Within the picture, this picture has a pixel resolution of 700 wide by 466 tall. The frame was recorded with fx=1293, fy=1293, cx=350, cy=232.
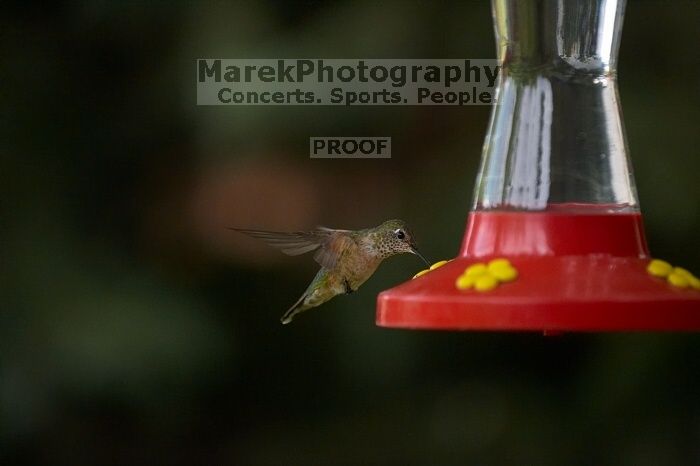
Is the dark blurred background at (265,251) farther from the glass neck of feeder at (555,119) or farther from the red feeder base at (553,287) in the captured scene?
→ the red feeder base at (553,287)

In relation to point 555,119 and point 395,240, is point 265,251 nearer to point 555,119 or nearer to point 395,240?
point 395,240

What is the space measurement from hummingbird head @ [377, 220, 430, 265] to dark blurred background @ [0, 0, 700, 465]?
1081mm

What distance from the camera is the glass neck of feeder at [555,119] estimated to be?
171 cm

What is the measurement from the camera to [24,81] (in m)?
4.37

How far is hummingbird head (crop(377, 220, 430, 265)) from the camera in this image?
2.96 metres

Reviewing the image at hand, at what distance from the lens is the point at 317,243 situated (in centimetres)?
290

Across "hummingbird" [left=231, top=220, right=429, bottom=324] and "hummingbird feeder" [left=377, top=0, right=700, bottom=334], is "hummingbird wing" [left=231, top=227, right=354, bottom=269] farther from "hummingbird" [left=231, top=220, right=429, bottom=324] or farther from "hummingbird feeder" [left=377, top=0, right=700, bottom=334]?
"hummingbird feeder" [left=377, top=0, right=700, bottom=334]

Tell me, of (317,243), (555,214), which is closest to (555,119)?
(555,214)

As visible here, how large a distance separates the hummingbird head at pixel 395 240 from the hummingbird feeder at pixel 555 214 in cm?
110

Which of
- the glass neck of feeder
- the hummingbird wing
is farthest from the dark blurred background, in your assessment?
the glass neck of feeder

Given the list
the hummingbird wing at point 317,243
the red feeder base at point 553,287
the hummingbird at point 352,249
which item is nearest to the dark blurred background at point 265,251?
the hummingbird at point 352,249

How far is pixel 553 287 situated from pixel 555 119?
0.33m

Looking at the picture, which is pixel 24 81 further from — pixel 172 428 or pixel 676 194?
pixel 676 194

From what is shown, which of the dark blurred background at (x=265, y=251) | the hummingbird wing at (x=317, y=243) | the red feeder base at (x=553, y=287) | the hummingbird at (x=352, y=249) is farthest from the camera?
the dark blurred background at (x=265, y=251)
